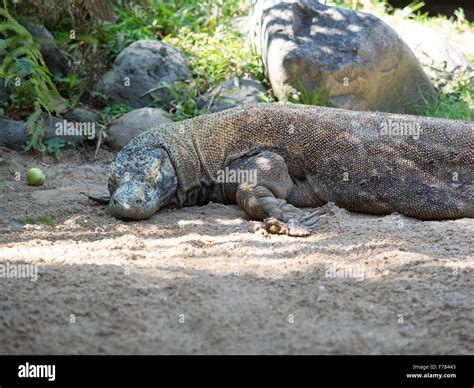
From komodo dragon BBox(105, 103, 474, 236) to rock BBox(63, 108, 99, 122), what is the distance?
7.63 ft

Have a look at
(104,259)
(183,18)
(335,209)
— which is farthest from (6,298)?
(183,18)

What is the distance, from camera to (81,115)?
853 cm

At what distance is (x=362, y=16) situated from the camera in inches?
347

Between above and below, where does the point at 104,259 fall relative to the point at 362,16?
below

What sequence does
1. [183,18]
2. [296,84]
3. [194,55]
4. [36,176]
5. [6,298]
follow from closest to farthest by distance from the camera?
[6,298], [36,176], [296,84], [194,55], [183,18]

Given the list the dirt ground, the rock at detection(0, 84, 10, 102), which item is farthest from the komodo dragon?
the rock at detection(0, 84, 10, 102)

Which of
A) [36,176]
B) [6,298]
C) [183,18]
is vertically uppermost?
[183,18]

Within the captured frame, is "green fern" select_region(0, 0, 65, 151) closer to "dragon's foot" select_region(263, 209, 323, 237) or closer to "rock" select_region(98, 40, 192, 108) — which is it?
"rock" select_region(98, 40, 192, 108)

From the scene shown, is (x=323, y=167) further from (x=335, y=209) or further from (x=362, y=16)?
(x=362, y=16)

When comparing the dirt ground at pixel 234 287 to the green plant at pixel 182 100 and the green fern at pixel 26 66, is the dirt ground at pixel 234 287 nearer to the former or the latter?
the green fern at pixel 26 66

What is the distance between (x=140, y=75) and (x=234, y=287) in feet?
18.2

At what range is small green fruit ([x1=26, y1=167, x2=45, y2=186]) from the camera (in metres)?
7.01

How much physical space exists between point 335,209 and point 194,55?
4.55 m

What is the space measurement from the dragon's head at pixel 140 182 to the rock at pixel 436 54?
509cm
